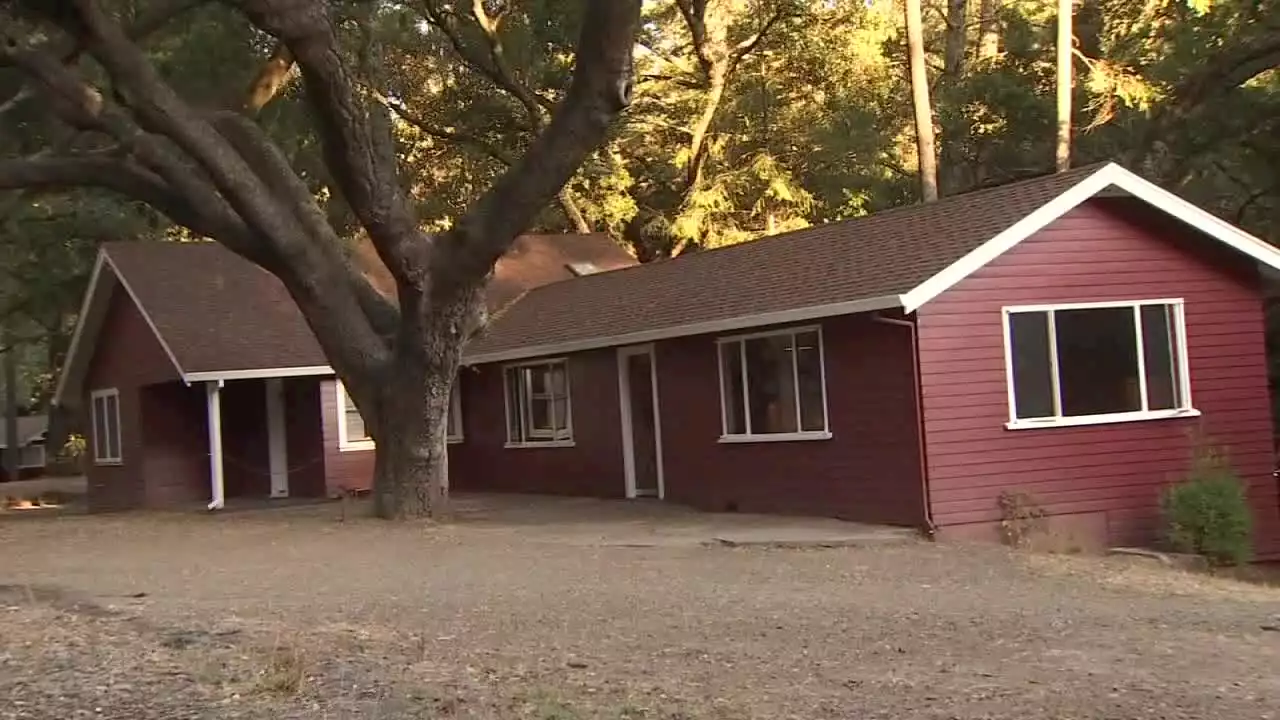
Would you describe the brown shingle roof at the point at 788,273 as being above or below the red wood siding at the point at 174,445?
above

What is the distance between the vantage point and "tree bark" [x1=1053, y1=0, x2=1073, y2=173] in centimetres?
2542

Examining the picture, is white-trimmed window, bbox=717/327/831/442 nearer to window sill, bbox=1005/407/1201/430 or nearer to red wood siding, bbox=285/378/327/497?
window sill, bbox=1005/407/1201/430

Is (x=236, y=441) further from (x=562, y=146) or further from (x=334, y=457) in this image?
(x=562, y=146)

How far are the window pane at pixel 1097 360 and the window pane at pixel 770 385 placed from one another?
3.24m

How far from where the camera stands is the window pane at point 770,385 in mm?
17141

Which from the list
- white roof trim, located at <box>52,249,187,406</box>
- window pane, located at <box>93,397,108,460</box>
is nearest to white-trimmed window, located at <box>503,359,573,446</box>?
white roof trim, located at <box>52,249,187,406</box>

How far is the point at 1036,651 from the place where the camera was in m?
8.79

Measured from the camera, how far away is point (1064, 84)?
84.0ft

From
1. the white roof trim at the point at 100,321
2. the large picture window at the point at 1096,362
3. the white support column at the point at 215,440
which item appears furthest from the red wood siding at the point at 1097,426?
the white roof trim at the point at 100,321

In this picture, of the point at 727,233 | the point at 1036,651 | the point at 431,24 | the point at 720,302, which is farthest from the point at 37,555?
the point at 727,233

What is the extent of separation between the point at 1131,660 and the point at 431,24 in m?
20.6

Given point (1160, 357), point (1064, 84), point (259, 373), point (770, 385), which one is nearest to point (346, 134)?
point (770, 385)

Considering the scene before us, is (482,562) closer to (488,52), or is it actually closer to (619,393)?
(619,393)

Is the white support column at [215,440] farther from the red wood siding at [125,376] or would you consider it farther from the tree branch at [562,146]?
the tree branch at [562,146]
